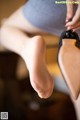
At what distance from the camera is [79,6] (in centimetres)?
72

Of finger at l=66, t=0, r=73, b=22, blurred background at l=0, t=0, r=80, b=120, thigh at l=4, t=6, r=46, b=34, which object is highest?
finger at l=66, t=0, r=73, b=22

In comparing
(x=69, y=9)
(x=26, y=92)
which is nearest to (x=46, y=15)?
(x=69, y=9)

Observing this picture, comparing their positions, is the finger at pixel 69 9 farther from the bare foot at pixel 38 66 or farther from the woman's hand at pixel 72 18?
the bare foot at pixel 38 66

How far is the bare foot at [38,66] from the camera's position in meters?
0.69

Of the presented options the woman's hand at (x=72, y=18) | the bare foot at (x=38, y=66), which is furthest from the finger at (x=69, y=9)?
the bare foot at (x=38, y=66)

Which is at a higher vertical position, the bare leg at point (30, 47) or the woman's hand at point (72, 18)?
the woman's hand at point (72, 18)

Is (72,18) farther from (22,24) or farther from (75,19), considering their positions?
(22,24)

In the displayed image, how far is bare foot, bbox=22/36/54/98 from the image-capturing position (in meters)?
0.69

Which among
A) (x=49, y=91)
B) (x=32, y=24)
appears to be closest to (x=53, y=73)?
(x=49, y=91)

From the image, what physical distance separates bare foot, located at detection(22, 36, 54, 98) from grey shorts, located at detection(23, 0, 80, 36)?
5 cm

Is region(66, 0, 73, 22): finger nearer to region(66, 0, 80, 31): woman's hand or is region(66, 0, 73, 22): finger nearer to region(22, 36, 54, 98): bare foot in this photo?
region(66, 0, 80, 31): woman's hand

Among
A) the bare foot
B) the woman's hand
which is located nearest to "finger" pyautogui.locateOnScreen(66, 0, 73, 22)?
the woman's hand

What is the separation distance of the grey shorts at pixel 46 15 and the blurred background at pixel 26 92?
23 millimetres

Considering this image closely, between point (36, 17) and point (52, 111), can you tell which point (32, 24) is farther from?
point (52, 111)
